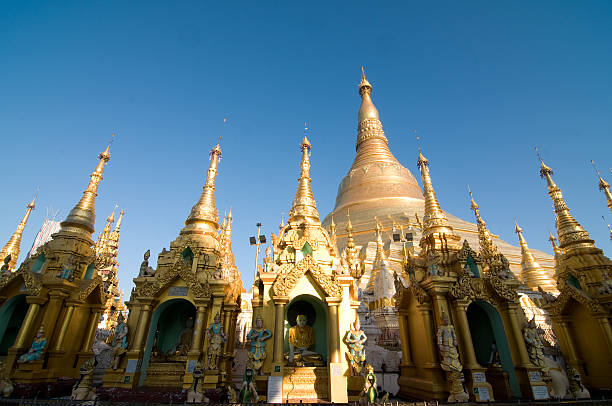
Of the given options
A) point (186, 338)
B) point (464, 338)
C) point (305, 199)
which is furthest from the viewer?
point (305, 199)

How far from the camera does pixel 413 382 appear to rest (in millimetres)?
10586

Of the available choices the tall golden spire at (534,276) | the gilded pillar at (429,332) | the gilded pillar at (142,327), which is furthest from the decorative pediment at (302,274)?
the tall golden spire at (534,276)

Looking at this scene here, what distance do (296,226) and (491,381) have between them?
8.33 m

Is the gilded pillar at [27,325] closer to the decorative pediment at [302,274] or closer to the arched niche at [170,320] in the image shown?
the arched niche at [170,320]

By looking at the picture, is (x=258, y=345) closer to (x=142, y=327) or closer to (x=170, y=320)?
(x=142, y=327)

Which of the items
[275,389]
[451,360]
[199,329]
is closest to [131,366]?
[199,329]

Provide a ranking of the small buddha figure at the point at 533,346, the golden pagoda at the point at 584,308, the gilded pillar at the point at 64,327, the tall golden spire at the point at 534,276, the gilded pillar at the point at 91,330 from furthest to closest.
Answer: the tall golden spire at the point at 534,276 → the gilded pillar at the point at 91,330 → the golden pagoda at the point at 584,308 → the gilded pillar at the point at 64,327 → the small buddha figure at the point at 533,346

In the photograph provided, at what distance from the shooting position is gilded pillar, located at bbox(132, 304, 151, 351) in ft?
34.2

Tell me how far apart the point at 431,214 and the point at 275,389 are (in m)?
9.43

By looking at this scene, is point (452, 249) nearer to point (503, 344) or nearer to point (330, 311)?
point (503, 344)

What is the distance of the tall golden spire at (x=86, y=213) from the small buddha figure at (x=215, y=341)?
25.1 feet

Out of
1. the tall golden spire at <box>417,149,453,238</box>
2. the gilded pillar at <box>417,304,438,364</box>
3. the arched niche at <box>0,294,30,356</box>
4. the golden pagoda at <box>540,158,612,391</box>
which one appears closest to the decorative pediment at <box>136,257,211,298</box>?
the arched niche at <box>0,294,30,356</box>

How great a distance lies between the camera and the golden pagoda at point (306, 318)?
29.7 feet

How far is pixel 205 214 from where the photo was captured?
1614 centimetres
